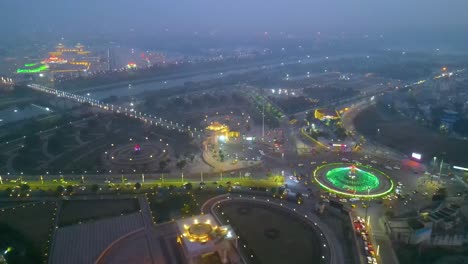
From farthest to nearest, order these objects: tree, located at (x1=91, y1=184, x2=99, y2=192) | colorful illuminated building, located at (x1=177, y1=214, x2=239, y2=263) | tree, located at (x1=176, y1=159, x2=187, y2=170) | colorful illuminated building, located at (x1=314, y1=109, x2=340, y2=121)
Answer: colorful illuminated building, located at (x1=314, y1=109, x2=340, y2=121)
tree, located at (x1=176, y1=159, x2=187, y2=170)
tree, located at (x1=91, y1=184, x2=99, y2=192)
colorful illuminated building, located at (x1=177, y1=214, x2=239, y2=263)

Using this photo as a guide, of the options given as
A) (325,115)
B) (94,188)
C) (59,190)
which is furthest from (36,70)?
(325,115)

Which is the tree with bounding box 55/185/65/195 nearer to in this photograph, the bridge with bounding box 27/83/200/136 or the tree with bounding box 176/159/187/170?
the tree with bounding box 176/159/187/170

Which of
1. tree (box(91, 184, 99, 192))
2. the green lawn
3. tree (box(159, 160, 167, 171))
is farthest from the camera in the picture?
tree (box(159, 160, 167, 171))

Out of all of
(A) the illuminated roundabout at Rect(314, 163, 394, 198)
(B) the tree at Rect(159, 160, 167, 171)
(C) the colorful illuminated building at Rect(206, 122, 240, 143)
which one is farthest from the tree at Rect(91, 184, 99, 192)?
(A) the illuminated roundabout at Rect(314, 163, 394, 198)

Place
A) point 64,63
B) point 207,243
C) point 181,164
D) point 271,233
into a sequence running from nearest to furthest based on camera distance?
point 207,243 → point 271,233 → point 181,164 → point 64,63

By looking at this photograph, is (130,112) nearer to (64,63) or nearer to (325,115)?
(325,115)

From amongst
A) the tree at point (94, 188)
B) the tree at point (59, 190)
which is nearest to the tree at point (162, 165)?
the tree at point (94, 188)

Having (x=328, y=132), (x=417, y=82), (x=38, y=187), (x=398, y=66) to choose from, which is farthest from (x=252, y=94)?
(x=398, y=66)
